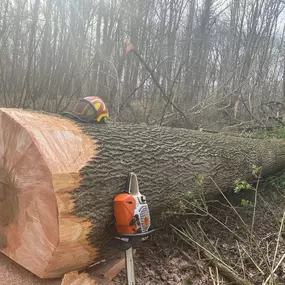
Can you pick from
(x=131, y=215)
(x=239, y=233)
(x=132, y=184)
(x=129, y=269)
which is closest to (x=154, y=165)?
(x=132, y=184)

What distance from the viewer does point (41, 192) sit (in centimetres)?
160

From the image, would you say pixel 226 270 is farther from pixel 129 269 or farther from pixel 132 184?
pixel 132 184

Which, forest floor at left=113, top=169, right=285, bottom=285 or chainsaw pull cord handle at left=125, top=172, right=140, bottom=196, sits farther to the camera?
forest floor at left=113, top=169, right=285, bottom=285

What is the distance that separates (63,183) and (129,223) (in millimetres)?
451

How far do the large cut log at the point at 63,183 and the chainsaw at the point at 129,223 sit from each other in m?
0.08

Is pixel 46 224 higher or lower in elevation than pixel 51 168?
lower

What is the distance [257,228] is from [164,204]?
1.46 metres

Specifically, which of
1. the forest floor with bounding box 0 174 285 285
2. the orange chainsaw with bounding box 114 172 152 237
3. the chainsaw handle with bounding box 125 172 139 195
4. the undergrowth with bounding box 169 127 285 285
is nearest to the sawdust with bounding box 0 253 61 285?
the forest floor with bounding box 0 174 285 285

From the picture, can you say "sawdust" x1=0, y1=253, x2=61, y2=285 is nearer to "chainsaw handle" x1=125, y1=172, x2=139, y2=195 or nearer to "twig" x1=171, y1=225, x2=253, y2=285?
"chainsaw handle" x1=125, y1=172, x2=139, y2=195

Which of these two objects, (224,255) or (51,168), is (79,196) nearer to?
(51,168)

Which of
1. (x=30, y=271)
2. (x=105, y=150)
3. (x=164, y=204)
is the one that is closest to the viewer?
(x=30, y=271)

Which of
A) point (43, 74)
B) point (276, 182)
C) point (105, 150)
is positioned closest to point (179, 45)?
point (43, 74)

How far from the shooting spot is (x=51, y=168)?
156cm

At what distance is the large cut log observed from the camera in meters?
1.58
